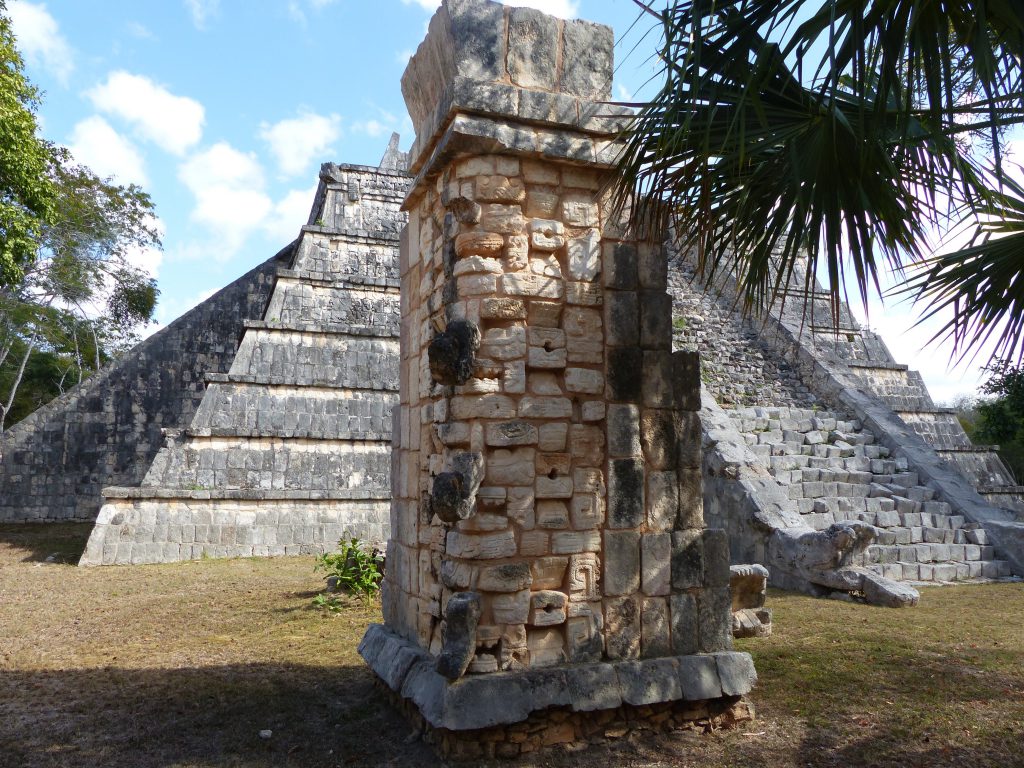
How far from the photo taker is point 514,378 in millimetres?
4270

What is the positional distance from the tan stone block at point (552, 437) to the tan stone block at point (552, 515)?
307 millimetres

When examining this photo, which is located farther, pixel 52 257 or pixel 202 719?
pixel 52 257

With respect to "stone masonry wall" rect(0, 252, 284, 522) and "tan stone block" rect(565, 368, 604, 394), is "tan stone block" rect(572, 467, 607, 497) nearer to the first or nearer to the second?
"tan stone block" rect(565, 368, 604, 394)

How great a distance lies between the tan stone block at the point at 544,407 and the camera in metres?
4.30

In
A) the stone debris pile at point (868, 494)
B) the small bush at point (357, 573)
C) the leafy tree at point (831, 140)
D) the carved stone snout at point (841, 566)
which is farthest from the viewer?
the stone debris pile at point (868, 494)

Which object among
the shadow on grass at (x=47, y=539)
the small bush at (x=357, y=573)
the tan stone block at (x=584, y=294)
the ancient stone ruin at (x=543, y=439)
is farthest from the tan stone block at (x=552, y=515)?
the shadow on grass at (x=47, y=539)

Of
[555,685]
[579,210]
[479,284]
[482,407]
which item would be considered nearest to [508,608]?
[555,685]

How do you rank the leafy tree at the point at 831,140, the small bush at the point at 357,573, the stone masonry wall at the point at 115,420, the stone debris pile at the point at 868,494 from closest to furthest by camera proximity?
the leafy tree at the point at 831,140 < the small bush at the point at 357,573 < the stone debris pile at the point at 868,494 < the stone masonry wall at the point at 115,420

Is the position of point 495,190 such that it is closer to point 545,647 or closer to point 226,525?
point 545,647

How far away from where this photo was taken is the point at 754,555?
9320 mm

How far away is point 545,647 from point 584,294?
6.66 feet

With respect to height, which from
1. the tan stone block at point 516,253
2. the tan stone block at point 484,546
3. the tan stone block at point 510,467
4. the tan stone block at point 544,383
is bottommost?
the tan stone block at point 484,546

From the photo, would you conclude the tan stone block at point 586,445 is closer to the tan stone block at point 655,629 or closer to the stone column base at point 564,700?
the tan stone block at point 655,629

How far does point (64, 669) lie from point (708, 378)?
10.3 m
